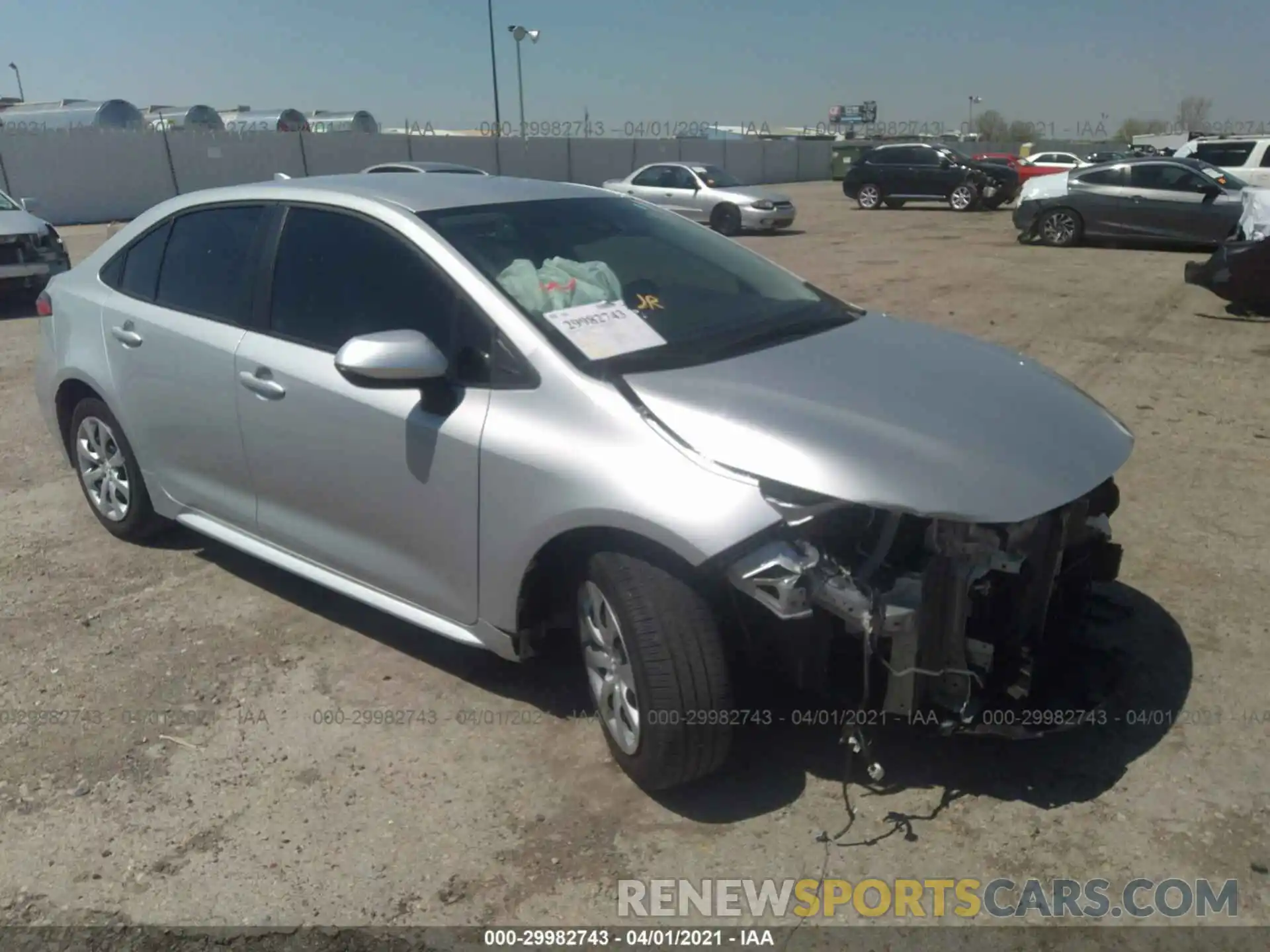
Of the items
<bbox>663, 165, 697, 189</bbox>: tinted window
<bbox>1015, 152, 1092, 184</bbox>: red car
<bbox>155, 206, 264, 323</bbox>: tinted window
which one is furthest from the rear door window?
<bbox>155, 206, 264, 323</bbox>: tinted window

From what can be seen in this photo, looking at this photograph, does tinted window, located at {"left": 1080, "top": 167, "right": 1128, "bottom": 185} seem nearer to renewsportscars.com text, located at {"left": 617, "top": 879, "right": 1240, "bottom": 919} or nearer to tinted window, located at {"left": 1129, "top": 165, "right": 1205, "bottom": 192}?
tinted window, located at {"left": 1129, "top": 165, "right": 1205, "bottom": 192}

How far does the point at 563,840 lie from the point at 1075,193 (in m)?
16.8

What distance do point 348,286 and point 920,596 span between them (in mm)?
2191

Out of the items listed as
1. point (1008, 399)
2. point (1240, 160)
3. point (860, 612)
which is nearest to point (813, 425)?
point (860, 612)

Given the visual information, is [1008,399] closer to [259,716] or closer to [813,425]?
[813,425]

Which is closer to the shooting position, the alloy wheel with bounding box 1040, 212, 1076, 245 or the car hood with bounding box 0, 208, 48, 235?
the car hood with bounding box 0, 208, 48, 235

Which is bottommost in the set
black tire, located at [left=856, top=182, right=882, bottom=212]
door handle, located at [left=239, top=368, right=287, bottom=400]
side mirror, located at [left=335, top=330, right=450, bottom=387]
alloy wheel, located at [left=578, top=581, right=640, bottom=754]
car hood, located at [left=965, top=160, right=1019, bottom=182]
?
black tire, located at [left=856, top=182, right=882, bottom=212]

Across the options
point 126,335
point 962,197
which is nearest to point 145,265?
point 126,335

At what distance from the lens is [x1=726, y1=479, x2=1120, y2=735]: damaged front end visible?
103 inches

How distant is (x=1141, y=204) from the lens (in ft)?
53.1

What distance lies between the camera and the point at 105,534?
5004 mm

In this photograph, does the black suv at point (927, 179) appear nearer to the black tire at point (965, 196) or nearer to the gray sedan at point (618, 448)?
the black tire at point (965, 196)

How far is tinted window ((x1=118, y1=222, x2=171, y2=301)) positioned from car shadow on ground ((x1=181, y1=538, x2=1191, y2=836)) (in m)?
2.00

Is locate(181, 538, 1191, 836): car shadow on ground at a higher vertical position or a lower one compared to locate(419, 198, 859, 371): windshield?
lower
